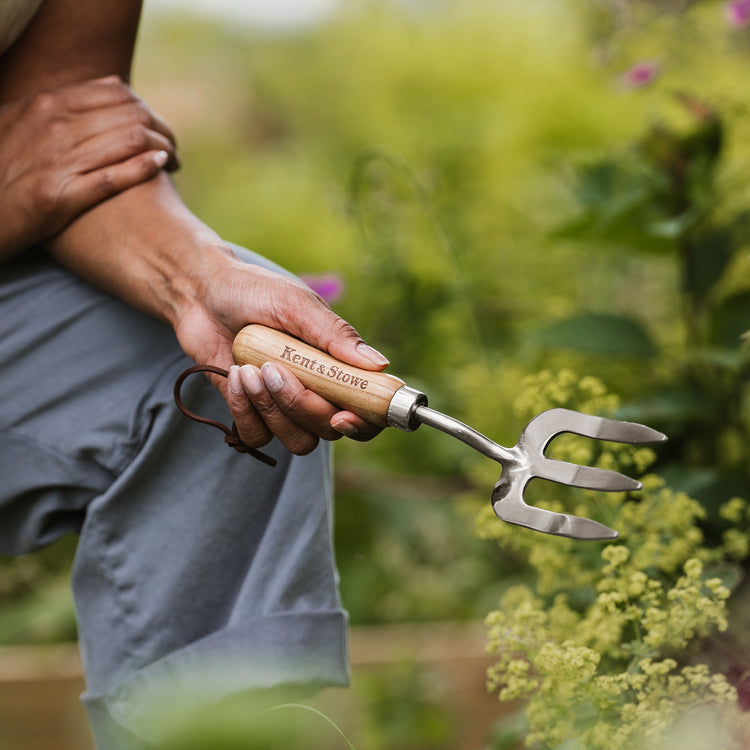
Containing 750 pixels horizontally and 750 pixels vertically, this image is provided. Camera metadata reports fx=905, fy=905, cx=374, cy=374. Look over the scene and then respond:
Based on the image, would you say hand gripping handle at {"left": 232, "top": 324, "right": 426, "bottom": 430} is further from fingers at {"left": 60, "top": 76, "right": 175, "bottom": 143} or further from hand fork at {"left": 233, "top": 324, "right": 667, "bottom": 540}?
fingers at {"left": 60, "top": 76, "right": 175, "bottom": 143}

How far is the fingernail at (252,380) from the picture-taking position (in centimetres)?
74

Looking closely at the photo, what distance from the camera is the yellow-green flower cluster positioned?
773 mm

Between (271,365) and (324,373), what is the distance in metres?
0.04

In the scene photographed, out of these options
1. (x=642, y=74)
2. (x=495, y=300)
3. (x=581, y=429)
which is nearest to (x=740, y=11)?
(x=642, y=74)

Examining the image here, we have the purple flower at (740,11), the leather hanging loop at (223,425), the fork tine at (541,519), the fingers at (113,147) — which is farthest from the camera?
the purple flower at (740,11)

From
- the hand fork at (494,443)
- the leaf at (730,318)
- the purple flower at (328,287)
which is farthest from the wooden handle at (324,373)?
the leaf at (730,318)

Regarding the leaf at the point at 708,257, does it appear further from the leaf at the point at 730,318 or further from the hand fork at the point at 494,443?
the hand fork at the point at 494,443

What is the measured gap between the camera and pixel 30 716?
192cm

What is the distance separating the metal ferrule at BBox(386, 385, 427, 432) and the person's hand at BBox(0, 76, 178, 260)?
1.30 ft

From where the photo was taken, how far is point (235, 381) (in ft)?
2.48

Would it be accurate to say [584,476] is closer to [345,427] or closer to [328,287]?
[345,427]

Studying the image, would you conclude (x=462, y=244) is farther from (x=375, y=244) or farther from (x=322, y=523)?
(x=322, y=523)

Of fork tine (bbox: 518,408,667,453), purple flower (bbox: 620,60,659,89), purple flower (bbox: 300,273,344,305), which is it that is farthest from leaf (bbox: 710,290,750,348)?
fork tine (bbox: 518,408,667,453)

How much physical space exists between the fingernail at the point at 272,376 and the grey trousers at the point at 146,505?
7.0 inches
